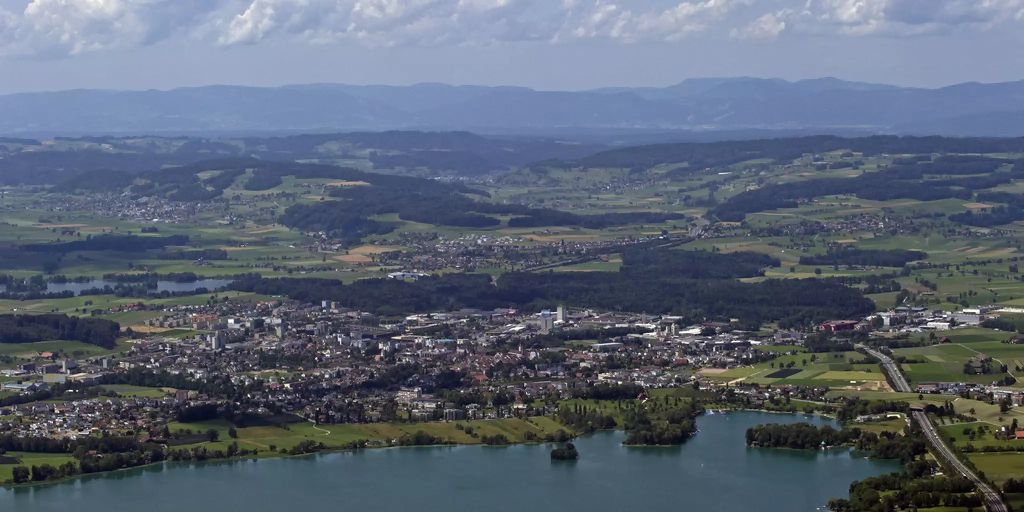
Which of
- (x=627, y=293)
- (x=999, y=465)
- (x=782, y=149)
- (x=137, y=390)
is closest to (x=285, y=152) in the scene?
(x=782, y=149)

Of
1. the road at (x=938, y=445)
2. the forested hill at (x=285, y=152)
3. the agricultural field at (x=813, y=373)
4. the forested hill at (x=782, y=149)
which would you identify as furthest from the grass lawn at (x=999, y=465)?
the forested hill at (x=285, y=152)

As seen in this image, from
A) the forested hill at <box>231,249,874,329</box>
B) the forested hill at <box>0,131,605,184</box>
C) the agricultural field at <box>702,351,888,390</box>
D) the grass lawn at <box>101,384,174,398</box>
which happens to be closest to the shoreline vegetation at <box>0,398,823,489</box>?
the agricultural field at <box>702,351,888,390</box>

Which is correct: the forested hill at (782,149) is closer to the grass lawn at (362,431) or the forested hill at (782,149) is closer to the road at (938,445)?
the road at (938,445)

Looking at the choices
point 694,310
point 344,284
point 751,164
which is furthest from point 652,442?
point 751,164

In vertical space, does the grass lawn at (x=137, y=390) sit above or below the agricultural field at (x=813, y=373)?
below

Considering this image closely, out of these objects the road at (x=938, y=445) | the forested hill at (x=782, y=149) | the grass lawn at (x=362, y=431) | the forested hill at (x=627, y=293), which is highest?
the forested hill at (x=782, y=149)

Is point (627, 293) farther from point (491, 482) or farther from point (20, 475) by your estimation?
point (20, 475)

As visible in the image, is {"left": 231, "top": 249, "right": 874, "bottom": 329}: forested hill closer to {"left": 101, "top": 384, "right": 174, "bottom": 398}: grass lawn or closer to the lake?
{"left": 101, "top": 384, "right": 174, "bottom": 398}: grass lawn
